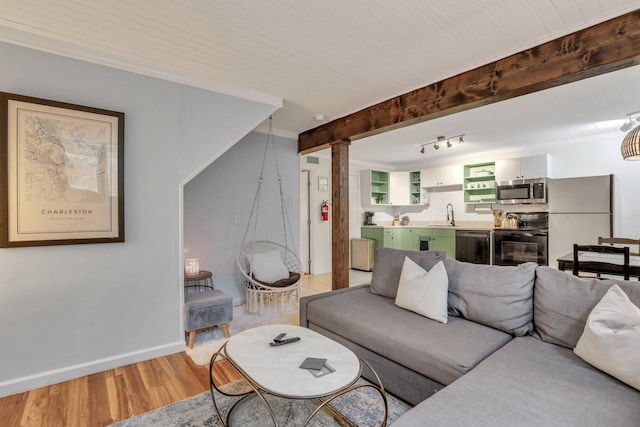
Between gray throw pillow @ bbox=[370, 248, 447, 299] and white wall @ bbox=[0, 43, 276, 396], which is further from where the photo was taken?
gray throw pillow @ bbox=[370, 248, 447, 299]

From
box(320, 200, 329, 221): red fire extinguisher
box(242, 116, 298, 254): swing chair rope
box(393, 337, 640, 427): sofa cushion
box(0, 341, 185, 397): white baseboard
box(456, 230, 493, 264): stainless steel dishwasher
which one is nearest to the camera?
box(393, 337, 640, 427): sofa cushion

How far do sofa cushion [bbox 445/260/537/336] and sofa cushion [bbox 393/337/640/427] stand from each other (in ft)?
1.18

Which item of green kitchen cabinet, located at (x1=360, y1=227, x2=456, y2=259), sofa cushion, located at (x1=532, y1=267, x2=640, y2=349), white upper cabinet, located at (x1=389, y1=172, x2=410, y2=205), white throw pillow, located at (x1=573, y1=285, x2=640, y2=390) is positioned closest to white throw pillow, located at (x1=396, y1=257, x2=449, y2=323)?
sofa cushion, located at (x1=532, y1=267, x2=640, y2=349)

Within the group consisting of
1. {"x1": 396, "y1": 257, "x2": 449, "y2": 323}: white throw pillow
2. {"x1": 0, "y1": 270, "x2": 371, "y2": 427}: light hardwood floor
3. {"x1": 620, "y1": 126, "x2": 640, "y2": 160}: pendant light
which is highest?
{"x1": 620, "y1": 126, "x2": 640, "y2": 160}: pendant light

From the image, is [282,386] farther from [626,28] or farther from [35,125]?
[626,28]

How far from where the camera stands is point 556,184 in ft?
14.9

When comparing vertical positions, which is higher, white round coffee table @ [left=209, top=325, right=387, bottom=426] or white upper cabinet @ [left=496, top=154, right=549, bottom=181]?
white upper cabinet @ [left=496, top=154, right=549, bottom=181]

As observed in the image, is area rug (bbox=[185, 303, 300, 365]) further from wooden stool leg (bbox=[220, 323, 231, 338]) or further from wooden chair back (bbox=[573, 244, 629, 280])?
wooden chair back (bbox=[573, 244, 629, 280])

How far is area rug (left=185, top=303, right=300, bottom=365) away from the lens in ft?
8.91

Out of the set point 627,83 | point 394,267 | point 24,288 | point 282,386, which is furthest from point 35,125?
point 627,83

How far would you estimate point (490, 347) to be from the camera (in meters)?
1.83

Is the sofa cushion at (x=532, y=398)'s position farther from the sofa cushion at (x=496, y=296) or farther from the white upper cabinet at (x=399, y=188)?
the white upper cabinet at (x=399, y=188)

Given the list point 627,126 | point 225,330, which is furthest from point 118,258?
point 627,126

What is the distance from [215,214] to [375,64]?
2519 millimetres
